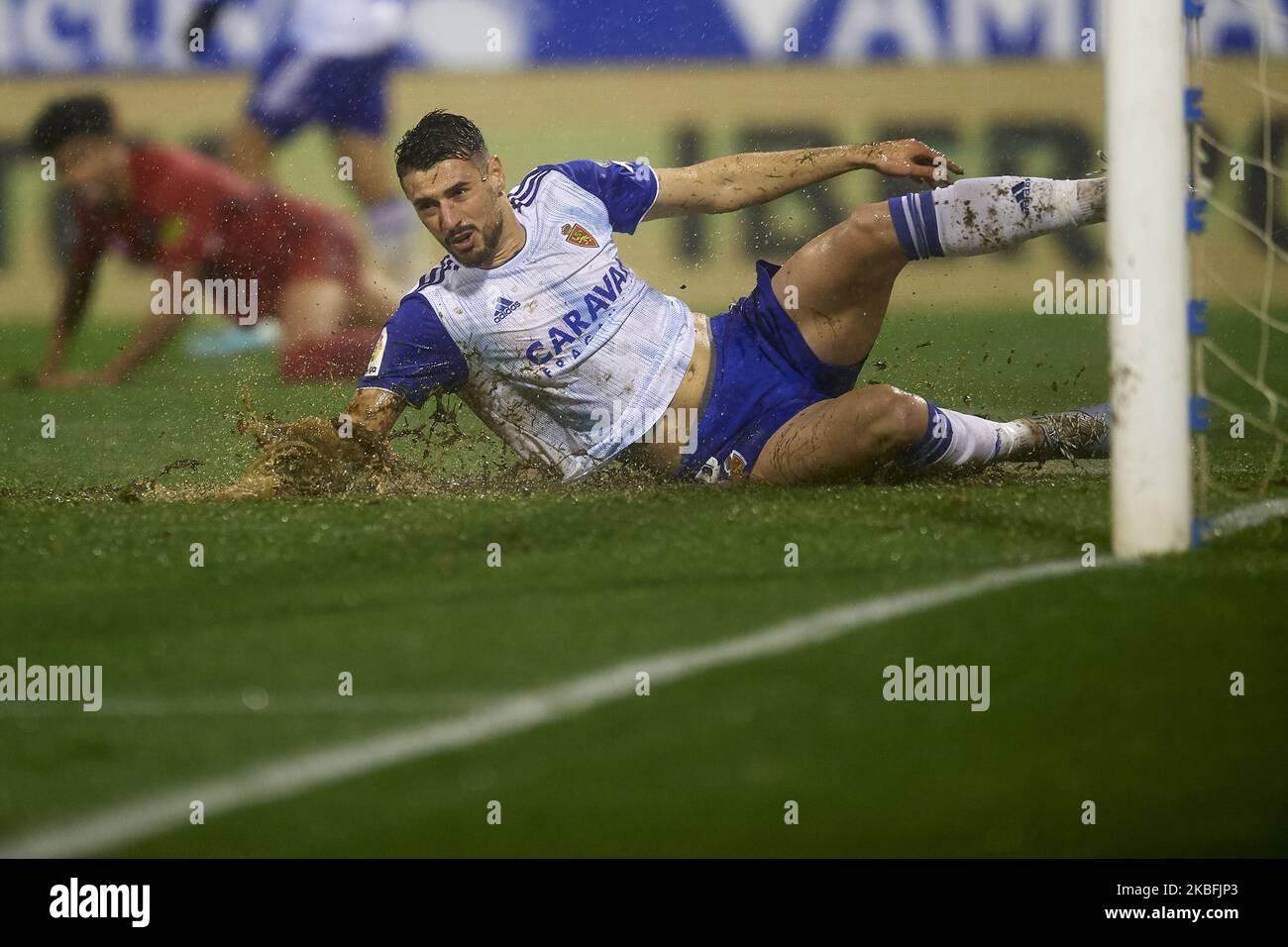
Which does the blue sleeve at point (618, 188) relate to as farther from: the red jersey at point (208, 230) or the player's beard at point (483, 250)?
the red jersey at point (208, 230)

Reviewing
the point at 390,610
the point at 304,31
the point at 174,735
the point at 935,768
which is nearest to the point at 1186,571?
the point at 935,768

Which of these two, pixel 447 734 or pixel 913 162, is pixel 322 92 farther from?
pixel 447 734

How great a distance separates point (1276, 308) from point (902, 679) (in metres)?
10.9

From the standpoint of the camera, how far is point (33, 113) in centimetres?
1464

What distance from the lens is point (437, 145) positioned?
5.84 m

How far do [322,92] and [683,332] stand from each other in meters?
7.35

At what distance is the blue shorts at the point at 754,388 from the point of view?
19.3ft

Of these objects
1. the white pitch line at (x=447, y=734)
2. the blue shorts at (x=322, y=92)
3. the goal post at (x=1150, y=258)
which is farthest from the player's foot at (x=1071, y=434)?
the blue shorts at (x=322, y=92)

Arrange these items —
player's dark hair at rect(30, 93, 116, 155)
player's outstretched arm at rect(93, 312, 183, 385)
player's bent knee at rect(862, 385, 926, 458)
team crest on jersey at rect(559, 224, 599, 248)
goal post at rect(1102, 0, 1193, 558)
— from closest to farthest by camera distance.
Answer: goal post at rect(1102, 0, 1193, 558)
player's bent knee at rect(862, 385, 926, 458)
team crest on jersey at rect(559, 224, 599, 248)
player's outstretched arm at rect(93, 312, 183, 385)
player's dark hair at rect(30, 93, 116, 155)

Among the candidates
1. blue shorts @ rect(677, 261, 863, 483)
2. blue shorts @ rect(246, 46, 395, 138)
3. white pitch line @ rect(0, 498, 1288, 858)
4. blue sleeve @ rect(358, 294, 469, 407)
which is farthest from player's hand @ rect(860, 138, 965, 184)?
blue shorts @ rect(246, 46, 395, 138)

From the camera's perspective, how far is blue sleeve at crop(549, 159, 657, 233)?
619cm

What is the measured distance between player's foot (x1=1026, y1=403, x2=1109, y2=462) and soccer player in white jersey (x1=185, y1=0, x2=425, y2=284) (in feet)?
19.2

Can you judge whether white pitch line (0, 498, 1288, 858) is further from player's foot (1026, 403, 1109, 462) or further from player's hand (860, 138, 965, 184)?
player's foot (1026, 403, 1109, 462)

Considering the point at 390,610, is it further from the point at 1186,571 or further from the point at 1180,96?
the point at 1180,96
